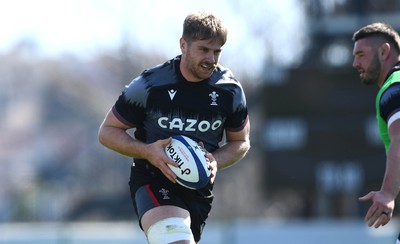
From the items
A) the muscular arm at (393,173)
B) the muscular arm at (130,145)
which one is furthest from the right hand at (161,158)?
the muscular arm at (393,173)


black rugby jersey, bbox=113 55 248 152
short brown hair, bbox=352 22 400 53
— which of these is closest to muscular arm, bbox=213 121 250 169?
black rugby jersey, bbox=113 55 248 152

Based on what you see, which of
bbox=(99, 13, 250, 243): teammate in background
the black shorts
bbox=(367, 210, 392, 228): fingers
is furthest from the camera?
the black shorts

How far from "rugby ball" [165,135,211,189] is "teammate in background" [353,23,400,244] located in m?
1.06

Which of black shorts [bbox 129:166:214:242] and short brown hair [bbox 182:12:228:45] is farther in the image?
black shorts [bbox 129:166:214:242]

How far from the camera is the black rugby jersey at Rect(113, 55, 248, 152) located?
816cm

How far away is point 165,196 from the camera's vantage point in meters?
8.13

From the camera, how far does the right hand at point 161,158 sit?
785 cm

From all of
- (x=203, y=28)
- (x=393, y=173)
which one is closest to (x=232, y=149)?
(x=203, y=28)

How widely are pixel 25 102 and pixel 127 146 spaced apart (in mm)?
47143

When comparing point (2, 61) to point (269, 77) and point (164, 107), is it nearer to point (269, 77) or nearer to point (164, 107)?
point (269, 77)

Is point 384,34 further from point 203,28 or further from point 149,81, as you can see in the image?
point 149,81

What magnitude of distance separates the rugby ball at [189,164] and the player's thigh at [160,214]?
231 millimetres

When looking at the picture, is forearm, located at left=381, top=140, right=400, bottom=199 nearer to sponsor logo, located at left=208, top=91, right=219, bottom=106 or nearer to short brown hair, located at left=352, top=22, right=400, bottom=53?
short brown hair, located at left=352, top=22, right=400, bottom=53

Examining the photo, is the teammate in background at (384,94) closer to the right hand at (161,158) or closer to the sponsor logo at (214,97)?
the sponsor logo at (214,97)
